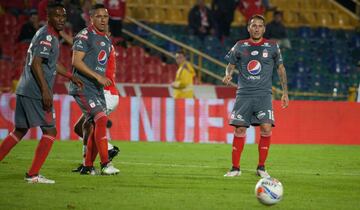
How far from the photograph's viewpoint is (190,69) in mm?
22922

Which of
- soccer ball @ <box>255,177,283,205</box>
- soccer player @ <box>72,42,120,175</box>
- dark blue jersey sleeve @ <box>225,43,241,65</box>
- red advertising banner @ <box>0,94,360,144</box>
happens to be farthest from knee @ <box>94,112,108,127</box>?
red advertising banner @ <box>0,94,360,144</box>

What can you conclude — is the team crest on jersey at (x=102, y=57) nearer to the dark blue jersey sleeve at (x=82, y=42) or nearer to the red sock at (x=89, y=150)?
the dark blue jersey sleeve at (x=82, y=42)

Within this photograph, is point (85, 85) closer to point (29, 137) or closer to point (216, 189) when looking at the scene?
A: point (216, 189)

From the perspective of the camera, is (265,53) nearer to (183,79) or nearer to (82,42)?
(82,42)

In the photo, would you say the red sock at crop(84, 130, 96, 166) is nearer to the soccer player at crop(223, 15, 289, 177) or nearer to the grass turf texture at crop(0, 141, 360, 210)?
the grass turf texture at crop(0, 141, 360, 210)

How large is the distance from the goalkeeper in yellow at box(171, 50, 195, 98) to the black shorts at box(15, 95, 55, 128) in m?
11.9

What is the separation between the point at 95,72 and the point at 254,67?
2393 mm

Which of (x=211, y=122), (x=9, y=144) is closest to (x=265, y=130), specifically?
(x=9, y=144)

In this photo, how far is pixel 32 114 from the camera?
35.6ft

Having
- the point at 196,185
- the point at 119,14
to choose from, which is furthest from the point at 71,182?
the point at 119,14

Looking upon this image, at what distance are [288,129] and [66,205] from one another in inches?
496

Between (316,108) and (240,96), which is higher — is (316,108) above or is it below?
below

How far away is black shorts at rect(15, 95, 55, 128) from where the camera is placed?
35.6 ft

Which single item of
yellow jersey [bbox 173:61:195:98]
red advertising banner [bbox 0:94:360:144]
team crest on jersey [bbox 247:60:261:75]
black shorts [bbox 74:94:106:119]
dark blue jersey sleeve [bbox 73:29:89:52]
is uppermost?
dark blue jersey sleeve [bbox 73:29:89:52]
